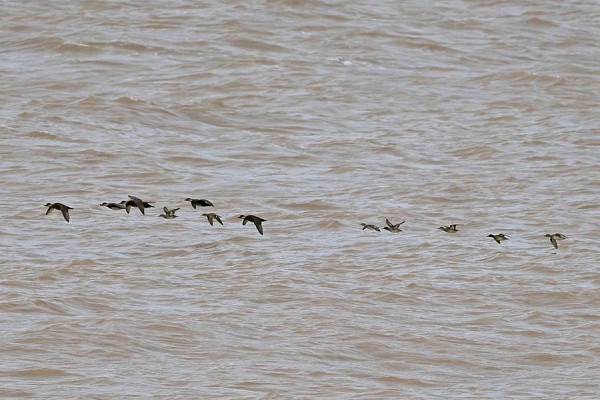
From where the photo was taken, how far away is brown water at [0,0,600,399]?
13.2 meters

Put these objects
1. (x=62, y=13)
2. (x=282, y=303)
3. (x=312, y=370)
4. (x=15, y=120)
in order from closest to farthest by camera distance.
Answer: (x=312, y=370)
(x=282, y=303)
(x=15, y=120)
(x=62, y=13)

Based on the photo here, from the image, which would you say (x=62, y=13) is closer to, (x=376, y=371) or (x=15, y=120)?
(x=15, y=120)

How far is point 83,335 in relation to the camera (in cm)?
1349

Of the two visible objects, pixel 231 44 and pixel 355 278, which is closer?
pixel 355 278

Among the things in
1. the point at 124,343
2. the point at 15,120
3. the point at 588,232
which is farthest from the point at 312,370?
the point at 15,120

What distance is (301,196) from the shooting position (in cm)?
1841

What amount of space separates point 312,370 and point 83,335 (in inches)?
80.9

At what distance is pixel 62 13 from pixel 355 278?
13.1 m

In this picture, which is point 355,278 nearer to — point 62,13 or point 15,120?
point 15,120

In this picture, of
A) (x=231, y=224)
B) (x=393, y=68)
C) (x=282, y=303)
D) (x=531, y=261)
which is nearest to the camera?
(x=282, y=303)

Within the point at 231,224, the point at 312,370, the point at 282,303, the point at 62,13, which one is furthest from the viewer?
the point at 62,13

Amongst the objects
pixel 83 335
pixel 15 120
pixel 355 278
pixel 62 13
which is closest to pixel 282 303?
pixel 355 278

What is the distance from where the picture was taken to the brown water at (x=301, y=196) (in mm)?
13195

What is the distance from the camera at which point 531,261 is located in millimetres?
16109
